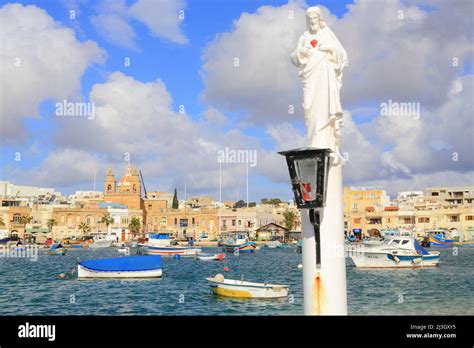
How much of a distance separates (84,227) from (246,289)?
3828 inches

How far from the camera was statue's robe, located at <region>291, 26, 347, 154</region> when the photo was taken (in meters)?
8.34

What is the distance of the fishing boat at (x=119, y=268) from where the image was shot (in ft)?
128

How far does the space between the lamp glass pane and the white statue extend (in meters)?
0.38

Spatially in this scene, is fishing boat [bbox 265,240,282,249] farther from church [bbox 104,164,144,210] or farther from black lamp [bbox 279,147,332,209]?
black lamp [bbox 279,147,332,209]

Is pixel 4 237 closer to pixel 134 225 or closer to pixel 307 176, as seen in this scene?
pixel 134 225

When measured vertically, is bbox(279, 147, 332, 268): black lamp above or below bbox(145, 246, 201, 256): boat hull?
above

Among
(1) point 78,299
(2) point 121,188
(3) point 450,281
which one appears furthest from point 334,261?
(2) point 121,188

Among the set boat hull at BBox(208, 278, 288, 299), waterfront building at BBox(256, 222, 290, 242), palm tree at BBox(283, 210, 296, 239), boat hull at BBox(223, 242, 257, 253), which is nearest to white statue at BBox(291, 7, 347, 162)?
boat hull at BBox(208, 278, 288, 299)

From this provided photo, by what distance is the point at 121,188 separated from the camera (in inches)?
5763

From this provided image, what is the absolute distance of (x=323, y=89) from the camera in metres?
Result: 8.37

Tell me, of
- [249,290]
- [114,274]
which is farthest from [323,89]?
[114,274]

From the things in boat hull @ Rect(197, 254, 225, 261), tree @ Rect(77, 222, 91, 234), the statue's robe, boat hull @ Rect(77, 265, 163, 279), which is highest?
the statue's robe
